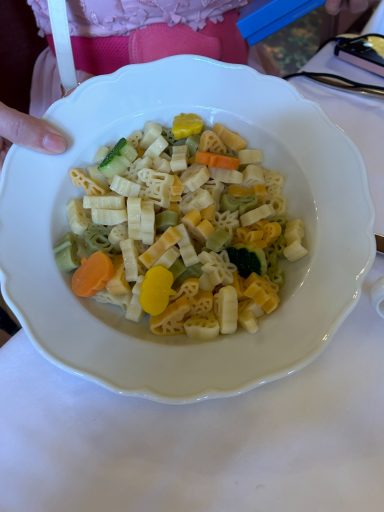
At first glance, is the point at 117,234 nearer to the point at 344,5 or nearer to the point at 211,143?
the point at 211,143

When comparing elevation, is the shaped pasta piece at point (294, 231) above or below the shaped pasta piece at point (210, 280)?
above

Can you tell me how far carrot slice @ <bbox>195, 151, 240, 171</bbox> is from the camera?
2.23 ft

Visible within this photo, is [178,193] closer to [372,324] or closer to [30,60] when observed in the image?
[372,324]

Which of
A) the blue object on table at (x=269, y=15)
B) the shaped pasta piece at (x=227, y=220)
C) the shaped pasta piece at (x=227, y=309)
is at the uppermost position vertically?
the blue object on table at (x=269, y=15)

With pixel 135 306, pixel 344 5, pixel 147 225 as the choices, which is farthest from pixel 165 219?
A: pixel 344 5

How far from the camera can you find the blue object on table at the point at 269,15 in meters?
0.73

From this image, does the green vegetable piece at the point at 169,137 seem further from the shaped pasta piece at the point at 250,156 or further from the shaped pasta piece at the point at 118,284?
the shaped pasta piece at the point at 118,284

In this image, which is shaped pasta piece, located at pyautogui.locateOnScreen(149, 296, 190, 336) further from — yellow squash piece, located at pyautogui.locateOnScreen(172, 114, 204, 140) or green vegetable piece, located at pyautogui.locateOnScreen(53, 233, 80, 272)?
yellow squash piece, located at pyautogui.locateOnScreen(172, 114, 204, 140)

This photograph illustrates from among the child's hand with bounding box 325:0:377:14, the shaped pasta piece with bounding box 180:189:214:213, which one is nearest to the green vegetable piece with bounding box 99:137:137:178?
the shaped pasta piece with bounding box 180:189:214:213

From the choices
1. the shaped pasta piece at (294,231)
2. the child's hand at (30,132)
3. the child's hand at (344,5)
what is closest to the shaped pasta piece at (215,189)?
the shaped pasta piece at (294,231)

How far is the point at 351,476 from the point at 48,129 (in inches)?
22.9

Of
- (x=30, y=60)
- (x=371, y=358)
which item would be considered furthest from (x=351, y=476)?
(x=30, y=60)

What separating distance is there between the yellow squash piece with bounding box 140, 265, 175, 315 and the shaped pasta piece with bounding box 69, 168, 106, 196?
0.16 m

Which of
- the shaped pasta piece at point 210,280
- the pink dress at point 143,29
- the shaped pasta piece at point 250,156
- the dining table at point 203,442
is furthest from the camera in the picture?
the pink dress at point 143,29
